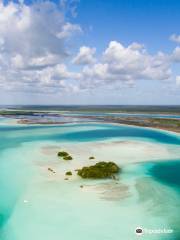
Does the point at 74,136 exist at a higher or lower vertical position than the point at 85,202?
higher

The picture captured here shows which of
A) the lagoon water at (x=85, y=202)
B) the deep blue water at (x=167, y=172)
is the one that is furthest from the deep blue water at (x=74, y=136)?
the lagoon water at (x=85, y=202)

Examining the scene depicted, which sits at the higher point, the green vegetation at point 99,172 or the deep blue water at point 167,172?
the green vegetation at point 99,172

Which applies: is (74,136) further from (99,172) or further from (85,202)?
(85,202)

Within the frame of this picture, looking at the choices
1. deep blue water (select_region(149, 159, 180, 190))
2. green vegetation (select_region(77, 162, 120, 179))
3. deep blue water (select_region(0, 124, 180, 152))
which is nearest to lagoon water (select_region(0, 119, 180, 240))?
deep blue water (select_region(149, 159, 180, 190))

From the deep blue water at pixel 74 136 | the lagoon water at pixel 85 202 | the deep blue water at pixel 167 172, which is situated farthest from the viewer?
the deep blue water at pixel 74 136

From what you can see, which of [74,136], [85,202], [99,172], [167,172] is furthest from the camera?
[74,136]

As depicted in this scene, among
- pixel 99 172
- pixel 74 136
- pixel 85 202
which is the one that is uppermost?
pixel 99 172

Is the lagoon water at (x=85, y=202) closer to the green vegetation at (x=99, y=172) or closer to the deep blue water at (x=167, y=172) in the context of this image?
the deep blue water at (x=167, y=172)

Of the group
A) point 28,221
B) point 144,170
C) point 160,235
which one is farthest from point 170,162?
point 28,221

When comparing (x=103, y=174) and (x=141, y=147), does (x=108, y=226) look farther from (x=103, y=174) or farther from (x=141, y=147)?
(x=141, y=147)

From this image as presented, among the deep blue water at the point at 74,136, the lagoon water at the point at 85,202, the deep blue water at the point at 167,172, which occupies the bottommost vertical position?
the lagoon water at the point at 85,202

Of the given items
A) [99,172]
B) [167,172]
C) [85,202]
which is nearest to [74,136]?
[167,172]
